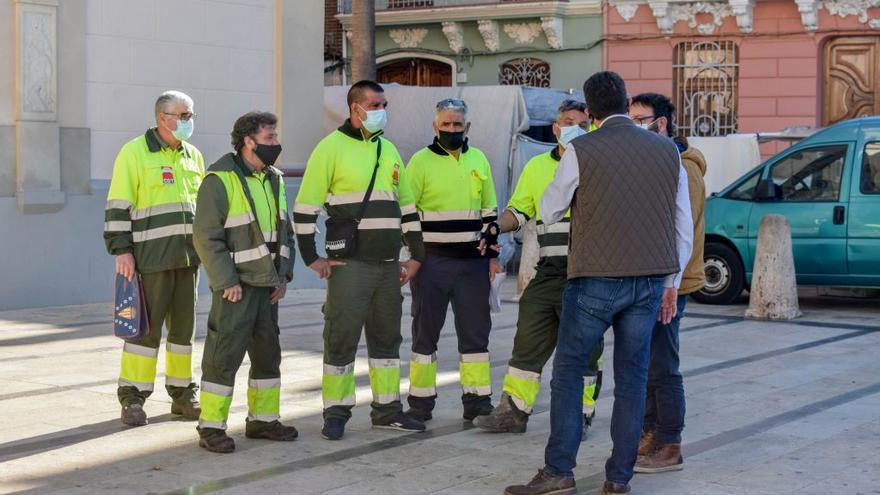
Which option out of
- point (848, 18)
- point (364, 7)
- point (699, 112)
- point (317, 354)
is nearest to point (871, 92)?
point (848, 18)

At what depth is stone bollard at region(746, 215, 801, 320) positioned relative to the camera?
47.0 feet

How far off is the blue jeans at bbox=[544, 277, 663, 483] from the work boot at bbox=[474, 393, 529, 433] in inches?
59.0

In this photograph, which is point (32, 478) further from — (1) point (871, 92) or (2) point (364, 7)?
(1) point (871, 92)

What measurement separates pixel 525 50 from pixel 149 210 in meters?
20.6

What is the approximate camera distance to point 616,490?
657cm

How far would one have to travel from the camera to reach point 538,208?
7.90 meters

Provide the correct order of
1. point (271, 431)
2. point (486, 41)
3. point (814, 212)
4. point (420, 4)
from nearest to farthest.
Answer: point (271, 431) → point (814, 212) → point (486, 41) → point (420, 4)

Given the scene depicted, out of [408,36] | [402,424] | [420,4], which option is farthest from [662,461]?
[408,36]

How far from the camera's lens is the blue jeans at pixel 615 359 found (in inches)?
255

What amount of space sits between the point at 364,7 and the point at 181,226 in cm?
1390

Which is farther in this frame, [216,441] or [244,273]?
[244,273]

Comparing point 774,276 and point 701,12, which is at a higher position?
point 701,12

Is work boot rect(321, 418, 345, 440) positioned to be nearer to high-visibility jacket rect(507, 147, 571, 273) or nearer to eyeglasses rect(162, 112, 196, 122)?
high-visibility jacket rect(507, 147, 571, 273)

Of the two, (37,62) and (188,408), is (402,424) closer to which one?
→ (188,408)
